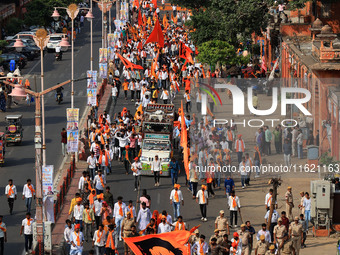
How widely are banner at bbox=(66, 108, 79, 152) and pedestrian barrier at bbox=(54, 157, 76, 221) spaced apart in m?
0.63

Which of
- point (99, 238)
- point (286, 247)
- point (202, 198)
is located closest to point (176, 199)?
point (202, 198)

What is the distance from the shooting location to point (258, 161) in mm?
44094

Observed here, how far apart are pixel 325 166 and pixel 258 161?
284cm

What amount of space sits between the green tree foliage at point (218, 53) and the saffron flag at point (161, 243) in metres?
34.1

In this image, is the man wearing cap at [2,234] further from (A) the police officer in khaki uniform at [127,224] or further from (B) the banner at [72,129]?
(B) the banner at [72,129]

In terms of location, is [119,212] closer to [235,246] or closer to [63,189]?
[235,246]

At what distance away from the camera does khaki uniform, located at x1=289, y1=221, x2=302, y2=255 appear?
113 feet

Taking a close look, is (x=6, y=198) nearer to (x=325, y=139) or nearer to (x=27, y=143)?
(x=27, y=143)

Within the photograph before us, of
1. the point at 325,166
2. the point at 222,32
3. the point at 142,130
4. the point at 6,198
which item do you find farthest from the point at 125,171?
the point at 222,32

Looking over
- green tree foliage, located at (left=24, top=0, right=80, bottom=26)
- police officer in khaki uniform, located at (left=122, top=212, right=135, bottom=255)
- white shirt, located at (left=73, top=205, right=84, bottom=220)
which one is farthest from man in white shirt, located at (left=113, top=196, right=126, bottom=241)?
→ green tree foliage, located at (left=24, top=0, right=80, bottom=26)

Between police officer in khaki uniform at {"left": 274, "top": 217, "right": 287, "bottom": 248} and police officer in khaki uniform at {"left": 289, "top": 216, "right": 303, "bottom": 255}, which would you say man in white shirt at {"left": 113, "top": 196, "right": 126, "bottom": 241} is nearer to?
police officer in khaki uniform at {"left": 274, "top": 217, "right": 287, "bottom": 248}

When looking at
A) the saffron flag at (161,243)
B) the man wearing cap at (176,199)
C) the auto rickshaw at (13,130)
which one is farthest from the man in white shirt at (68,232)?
the auto rickshaw at (13,130)

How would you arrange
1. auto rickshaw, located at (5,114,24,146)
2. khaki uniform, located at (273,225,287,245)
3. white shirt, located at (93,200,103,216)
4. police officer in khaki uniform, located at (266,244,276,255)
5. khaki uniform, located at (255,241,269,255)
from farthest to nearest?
auto rickshaw, located at (5,114,24,146) < white shirt, located at (93,200,103,216) < khaki uniform, located at (273,225,287,245) < khaki uniform, located at (255,241,269,255) < police officer in khaki uniform, located at (266,244,276,255)

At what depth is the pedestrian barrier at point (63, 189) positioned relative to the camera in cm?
3978
